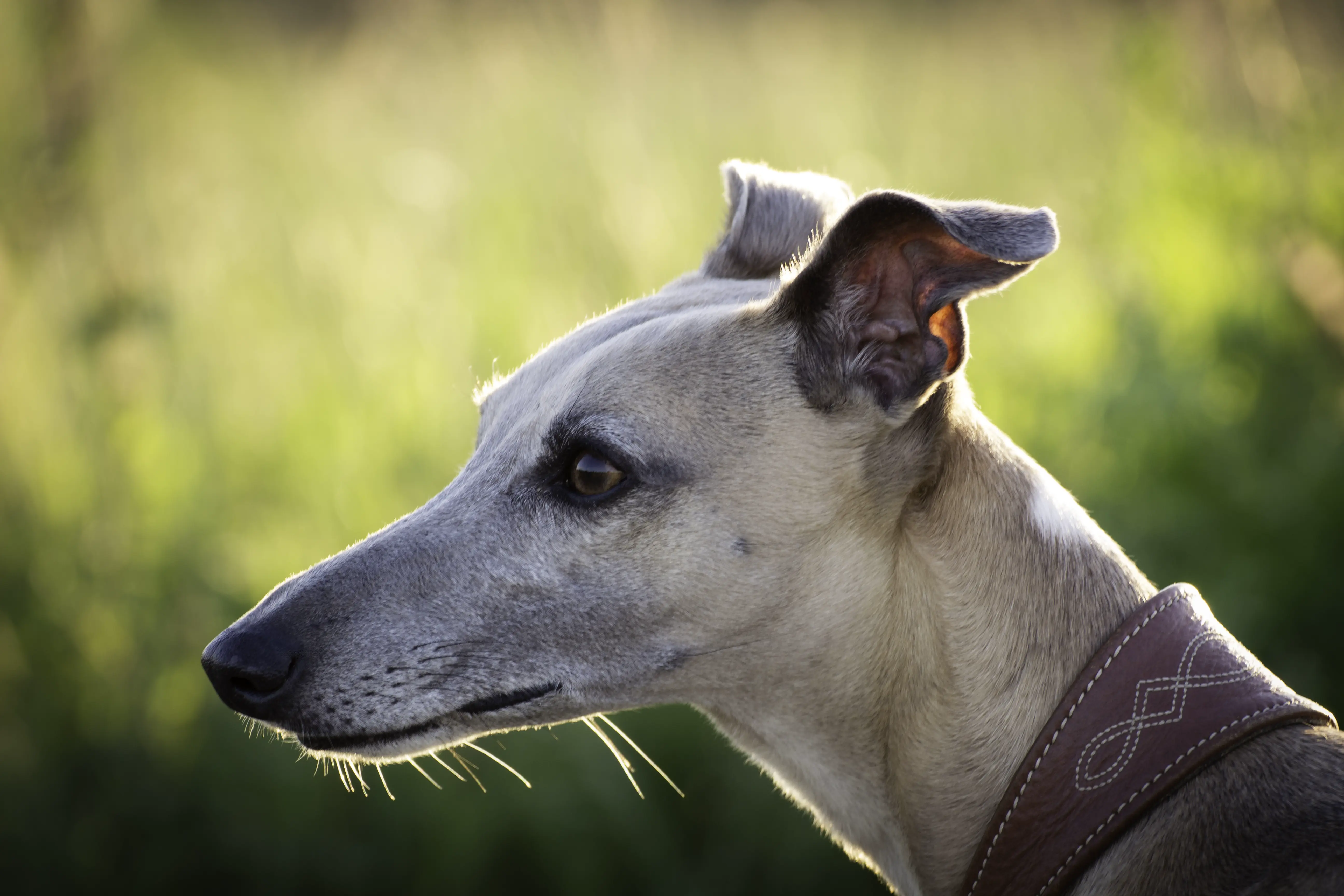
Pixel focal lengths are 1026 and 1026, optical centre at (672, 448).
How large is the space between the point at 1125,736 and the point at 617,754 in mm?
1114

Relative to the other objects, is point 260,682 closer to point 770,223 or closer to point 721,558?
point 721,558

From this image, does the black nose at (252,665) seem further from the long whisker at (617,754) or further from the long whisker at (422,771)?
the long whisker at (617,754)

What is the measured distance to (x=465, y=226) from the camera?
21.5 feet

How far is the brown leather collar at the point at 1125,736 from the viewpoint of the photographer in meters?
2.09

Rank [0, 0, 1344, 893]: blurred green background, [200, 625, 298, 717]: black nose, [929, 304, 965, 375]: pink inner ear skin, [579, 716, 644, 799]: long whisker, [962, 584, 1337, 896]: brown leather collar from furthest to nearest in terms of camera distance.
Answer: [0, 0, 1344, 893]: blurred green background < [579, 716, 644, 799]: long whisker < [929, 304, 965, 375]: pink inner ear skin < [200, 625, 298, 717]: black nose < [962, 584, 1337, 896]: brown leather collar

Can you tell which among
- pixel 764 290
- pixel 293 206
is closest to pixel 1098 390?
pixel 764 290

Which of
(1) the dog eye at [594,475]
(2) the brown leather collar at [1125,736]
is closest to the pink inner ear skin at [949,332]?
(2) the brown leather collar at [1125,736]

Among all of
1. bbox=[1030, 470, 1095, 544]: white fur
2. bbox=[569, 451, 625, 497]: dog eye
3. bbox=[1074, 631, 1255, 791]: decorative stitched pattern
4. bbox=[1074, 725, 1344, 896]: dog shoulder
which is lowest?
bbox=[1074, 725, 1344, 896]: dog shoulder

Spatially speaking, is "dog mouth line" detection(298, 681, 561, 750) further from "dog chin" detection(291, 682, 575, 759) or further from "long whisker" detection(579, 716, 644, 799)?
"long whisker" detection(579, 716, 644, 799)

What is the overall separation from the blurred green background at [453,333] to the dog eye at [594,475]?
1.95 meters

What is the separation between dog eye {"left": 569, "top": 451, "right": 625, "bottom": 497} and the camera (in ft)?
7.84

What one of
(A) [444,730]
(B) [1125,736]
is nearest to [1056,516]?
(B) [1125,736]

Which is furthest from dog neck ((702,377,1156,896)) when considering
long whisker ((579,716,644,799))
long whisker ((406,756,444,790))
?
long whisker ((406,756,444,790))

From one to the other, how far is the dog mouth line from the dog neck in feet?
1.58
